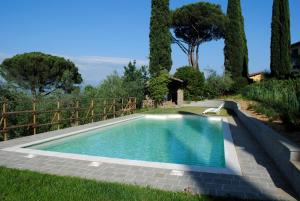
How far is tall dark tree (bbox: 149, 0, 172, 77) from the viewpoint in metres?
25.1

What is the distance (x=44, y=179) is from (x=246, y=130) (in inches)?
323

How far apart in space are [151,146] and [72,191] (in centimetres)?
555

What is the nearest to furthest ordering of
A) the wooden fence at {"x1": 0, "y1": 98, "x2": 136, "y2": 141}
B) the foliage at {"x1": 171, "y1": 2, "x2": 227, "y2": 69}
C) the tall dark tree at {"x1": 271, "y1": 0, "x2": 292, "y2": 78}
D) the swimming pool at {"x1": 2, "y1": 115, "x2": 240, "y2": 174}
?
the swimming pool at {"x1": 2, "y1": 115, "x2": 240, "y2": 174}
the wooden fence at {"x1": 0, "y1": 98, "x2": 136, "y2": 141}
the tall dark tree at {"x1": 271, "y1": 0, "x2": 292, "y2": 78}
the foliage at {"x1": 171, "y1": 2, "x2": 227, "y2": 69}

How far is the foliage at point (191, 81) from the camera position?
30050 millimetres

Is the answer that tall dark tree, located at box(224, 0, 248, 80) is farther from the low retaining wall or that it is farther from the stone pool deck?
the stone pool deck

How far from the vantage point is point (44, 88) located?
29312 mm

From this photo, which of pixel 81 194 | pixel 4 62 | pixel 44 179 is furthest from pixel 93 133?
pixel 4 62

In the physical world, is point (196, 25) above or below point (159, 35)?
above

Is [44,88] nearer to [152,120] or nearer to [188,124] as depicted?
[152,120]

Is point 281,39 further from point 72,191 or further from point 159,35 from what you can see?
point 72,191

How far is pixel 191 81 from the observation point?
1201 inches

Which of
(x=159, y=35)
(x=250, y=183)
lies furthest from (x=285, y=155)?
(x=159, y=35)

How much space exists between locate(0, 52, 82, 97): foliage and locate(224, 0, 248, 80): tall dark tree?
18075 mm

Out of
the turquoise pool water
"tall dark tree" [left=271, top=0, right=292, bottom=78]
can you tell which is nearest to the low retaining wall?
the turquoise pool water
